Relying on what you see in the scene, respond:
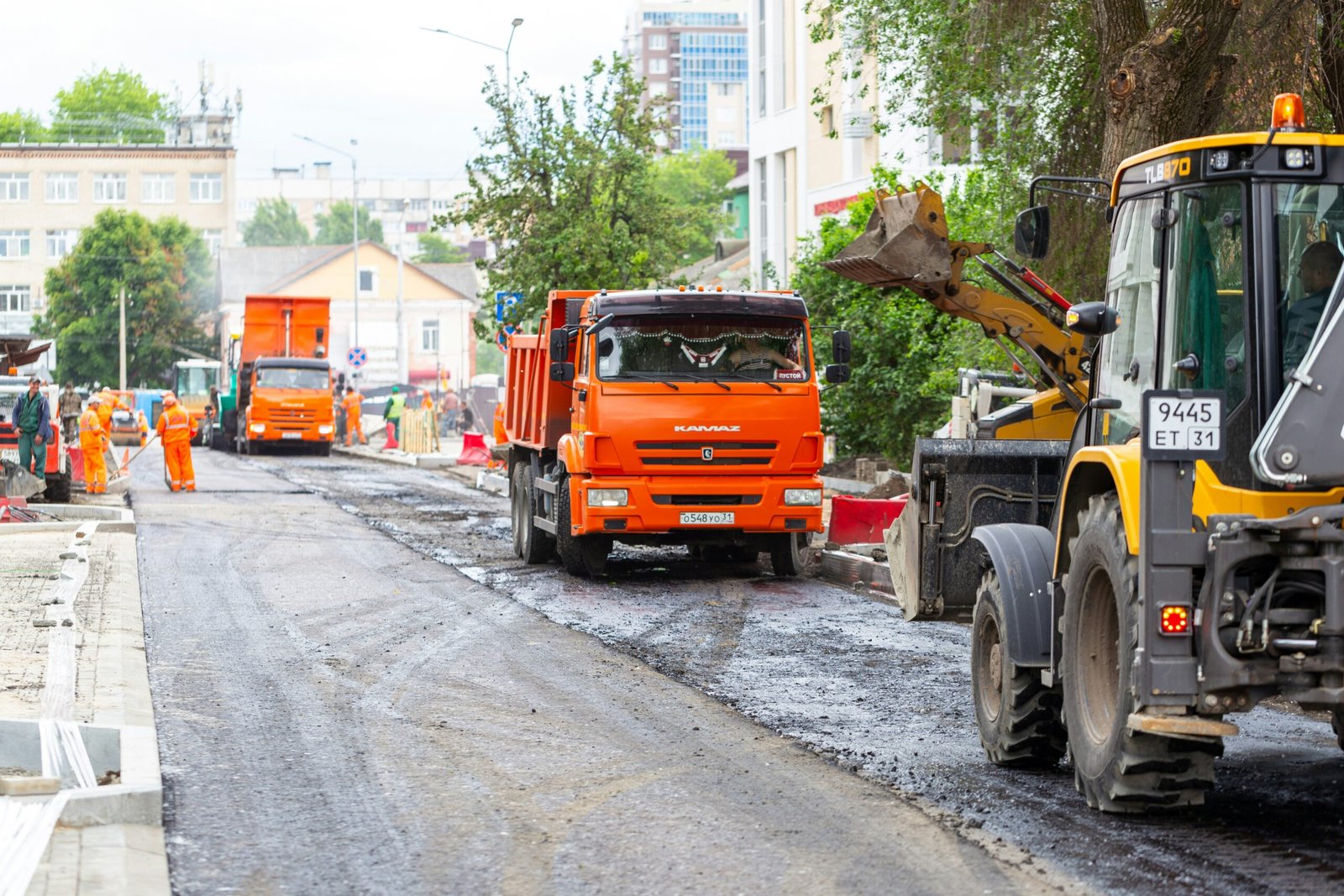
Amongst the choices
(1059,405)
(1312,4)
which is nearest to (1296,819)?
(1059,405)

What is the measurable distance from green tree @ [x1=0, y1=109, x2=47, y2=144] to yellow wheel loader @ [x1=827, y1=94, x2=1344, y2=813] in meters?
118

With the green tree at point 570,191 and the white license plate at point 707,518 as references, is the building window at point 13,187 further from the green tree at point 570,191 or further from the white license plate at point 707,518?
the white license plate at point 707,518

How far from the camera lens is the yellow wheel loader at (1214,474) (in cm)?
591

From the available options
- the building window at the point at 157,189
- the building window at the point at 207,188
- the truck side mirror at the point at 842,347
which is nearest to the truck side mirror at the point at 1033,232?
the truck side mirror at the point at 842,347

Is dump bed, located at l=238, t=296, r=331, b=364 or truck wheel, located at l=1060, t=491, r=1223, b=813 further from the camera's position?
dump bed, located at l=238, t=296, r=331, b=364

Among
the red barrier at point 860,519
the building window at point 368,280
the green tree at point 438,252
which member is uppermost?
the green tree at point 438,252

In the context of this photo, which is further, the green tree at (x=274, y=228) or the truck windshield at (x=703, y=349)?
the green tree at (x=274, y=228)

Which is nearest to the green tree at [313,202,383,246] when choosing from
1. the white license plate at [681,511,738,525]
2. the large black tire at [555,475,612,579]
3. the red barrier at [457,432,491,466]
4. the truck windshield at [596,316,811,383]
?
the red barrier at [457,432,491,466]

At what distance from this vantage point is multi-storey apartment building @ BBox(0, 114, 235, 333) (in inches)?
4264

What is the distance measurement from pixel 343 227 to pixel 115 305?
229 ft

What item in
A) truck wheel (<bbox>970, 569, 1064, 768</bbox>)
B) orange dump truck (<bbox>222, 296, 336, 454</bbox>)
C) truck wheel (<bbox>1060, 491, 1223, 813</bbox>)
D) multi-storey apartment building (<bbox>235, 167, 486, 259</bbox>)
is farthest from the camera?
multi-storey apartment building (<bbox>235, 167, 486, 259</bbox>)

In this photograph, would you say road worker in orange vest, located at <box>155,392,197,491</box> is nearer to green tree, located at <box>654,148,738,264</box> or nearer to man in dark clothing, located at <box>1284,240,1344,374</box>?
man in dark clothing, located at <box>1284,240,1344,374</box>

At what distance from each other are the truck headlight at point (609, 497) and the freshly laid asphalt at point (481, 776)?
183 cm

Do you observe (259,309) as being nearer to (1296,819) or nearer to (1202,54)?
(1202,54)
